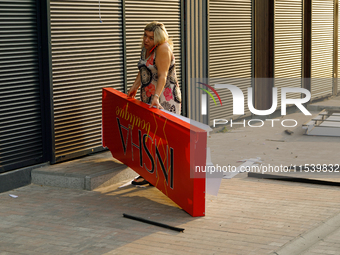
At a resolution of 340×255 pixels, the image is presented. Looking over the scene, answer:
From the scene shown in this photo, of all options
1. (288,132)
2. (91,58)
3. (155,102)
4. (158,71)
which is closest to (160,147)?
(155,102)

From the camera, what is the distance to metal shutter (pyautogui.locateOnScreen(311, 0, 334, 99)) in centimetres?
1684

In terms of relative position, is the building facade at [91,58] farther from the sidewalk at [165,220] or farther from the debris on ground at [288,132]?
→ the debris on ground at [288,132]

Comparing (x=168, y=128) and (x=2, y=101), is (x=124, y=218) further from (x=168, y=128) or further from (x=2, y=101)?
(x=2, y=101)

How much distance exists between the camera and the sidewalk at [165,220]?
5.16 meters

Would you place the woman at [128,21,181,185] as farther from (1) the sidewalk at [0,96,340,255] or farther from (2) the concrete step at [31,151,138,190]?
(1) the sidewalk at [0,96,340,255]

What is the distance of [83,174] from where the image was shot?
742cm

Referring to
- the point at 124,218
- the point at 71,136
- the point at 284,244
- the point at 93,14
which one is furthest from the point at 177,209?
the point at 93,14

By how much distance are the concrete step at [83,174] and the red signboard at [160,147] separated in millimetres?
212

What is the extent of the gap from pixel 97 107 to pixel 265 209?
3620 millimetres

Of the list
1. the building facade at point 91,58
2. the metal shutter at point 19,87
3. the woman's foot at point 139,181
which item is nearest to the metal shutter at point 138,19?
the building facade at point 91,58

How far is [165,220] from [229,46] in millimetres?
7417

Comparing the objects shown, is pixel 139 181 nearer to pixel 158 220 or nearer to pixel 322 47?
pixel 158 220

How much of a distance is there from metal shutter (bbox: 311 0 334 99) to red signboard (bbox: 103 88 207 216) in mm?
10472

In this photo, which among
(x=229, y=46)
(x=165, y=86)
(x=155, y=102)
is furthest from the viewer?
(x=229, y=46)
